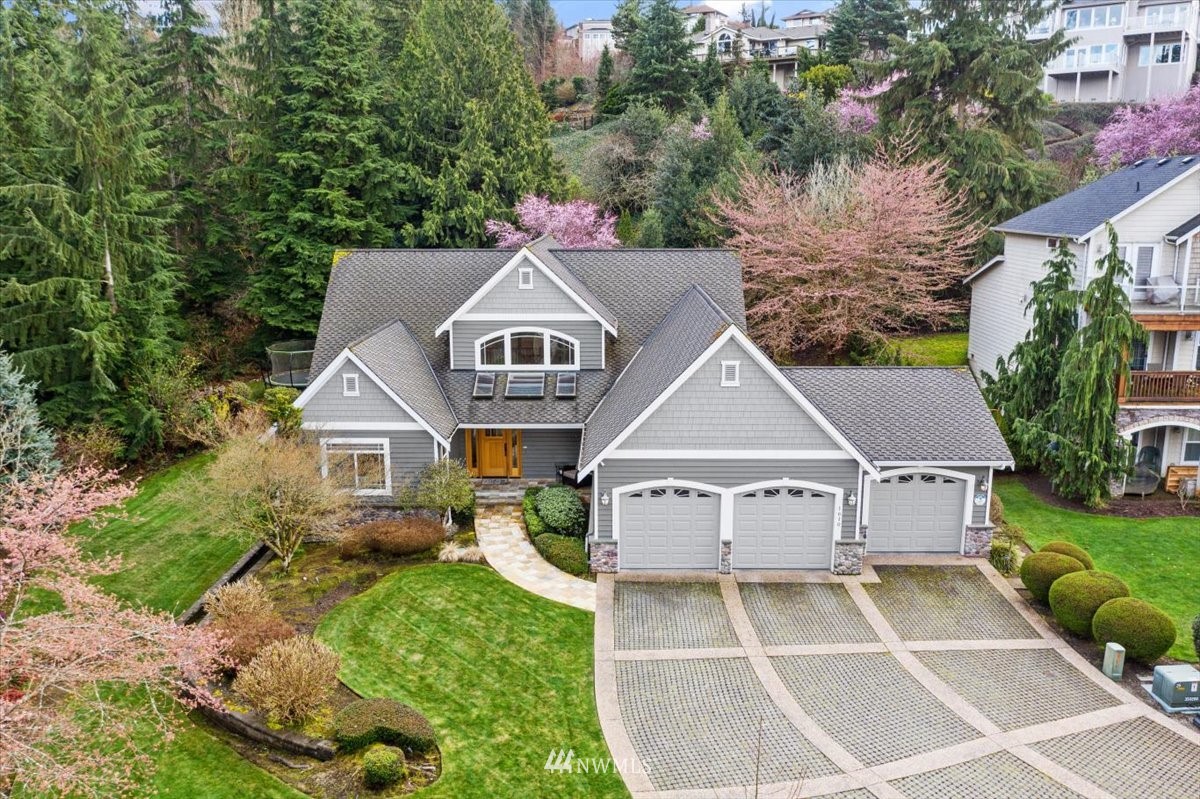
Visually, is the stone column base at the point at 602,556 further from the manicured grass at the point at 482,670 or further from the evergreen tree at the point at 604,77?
the evergreen tree at the point at 604,77

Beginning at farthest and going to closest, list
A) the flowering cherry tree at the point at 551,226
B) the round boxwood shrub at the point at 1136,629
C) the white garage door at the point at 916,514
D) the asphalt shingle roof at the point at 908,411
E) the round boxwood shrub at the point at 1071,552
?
the flowering cherry tree at the point at 551,226 < the white garage door at the point at 916,514 < the asphalt shingle roof at the point at 908,411 < the round boxwood shrub at the point at 1071,552 < the round boxwood shrub at the point at 1136,629

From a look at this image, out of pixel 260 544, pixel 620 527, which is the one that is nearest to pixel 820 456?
pixel 620 527

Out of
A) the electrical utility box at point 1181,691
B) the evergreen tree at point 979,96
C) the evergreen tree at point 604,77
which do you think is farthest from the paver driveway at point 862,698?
the evergreen tree at point 604,77

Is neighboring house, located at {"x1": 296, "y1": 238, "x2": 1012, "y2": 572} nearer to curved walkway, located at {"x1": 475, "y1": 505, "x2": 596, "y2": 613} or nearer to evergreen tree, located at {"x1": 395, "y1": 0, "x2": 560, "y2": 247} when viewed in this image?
curved walkway, located at {"x1": 475, "y1": 505, "x2": 596, "y2": 613}

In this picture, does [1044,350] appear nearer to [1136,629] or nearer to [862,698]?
[1136,629]

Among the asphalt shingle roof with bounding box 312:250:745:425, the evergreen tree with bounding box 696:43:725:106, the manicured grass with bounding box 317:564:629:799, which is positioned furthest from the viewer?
the evergreen tree with bounding box 696:43:725:106

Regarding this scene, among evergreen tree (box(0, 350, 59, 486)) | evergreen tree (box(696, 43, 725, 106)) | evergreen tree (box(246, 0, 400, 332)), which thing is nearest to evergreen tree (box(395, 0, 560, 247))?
evergreen tree (box(246, 0, 400, 332))
